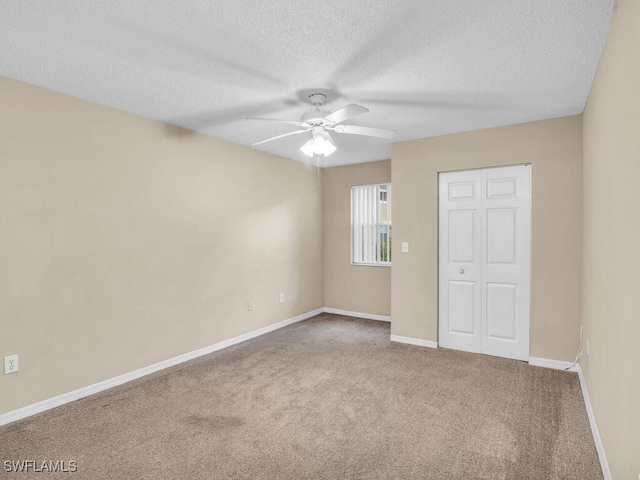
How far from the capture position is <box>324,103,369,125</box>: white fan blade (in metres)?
2.38

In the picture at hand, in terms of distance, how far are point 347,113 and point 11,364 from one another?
294cm

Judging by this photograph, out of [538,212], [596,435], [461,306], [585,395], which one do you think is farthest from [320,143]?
[585,395]

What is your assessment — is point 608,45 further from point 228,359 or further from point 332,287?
point 332,287

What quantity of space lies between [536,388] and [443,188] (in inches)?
86.0

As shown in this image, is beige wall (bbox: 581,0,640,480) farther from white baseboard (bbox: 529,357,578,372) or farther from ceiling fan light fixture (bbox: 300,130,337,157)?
ceiling fan light fixture (bbox: 300,130,337,157)

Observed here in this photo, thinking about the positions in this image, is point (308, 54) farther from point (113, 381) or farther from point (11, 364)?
point (113, 381)

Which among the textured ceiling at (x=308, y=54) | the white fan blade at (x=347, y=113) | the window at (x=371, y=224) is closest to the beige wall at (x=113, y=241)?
the textured ceiling at (x=308, y=54)

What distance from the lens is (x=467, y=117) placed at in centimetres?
348

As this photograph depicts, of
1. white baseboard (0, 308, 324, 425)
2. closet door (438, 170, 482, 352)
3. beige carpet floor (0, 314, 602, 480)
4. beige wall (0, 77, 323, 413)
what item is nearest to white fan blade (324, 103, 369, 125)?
beige wall (0, 77, 323, 413)

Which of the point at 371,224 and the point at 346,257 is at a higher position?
the point at 371,224

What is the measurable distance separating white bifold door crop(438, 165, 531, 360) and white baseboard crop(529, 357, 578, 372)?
0.35 ft

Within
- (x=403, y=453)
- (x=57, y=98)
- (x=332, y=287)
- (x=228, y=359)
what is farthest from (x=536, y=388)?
(x=57, y=98)

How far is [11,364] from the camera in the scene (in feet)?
8.40

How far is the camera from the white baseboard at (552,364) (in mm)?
3441
